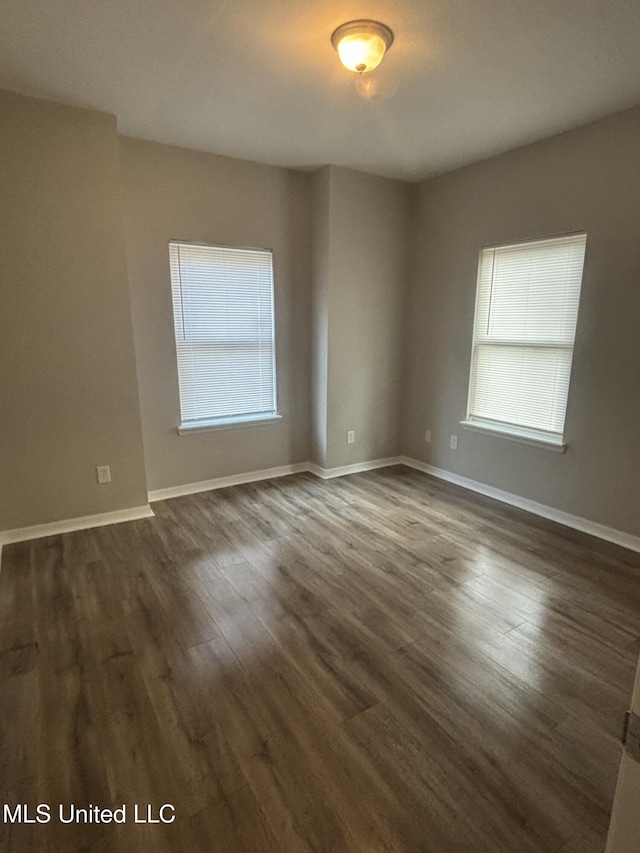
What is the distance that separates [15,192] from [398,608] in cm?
326

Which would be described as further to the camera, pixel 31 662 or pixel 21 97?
pixel 21 97

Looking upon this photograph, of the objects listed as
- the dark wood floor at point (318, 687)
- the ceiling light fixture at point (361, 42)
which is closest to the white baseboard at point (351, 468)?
the dark wood floor at point (318, 687)

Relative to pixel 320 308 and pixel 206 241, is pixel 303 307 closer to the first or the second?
pixel 320 308

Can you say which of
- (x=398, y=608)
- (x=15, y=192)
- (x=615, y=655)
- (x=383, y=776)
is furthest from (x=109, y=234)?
(x=615, y=655)

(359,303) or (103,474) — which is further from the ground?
(359,303)

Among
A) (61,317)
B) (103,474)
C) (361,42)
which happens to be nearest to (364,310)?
(361,42)

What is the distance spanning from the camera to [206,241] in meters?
3.53

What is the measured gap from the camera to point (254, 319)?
389 cm

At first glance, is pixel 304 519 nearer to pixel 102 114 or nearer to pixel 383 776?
pixel 383 776

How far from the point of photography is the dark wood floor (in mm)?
1292

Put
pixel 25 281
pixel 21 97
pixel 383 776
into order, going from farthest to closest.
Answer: pixel 25 281 < pixel 21 97 < pixel 383 776

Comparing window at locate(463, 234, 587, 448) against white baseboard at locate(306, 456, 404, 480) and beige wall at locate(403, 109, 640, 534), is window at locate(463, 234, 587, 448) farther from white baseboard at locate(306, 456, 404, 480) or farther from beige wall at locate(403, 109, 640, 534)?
white baseboard at locate(306, 456, 404, 480)

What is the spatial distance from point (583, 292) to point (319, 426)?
7.85 ft

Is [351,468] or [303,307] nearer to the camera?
[303,307]
